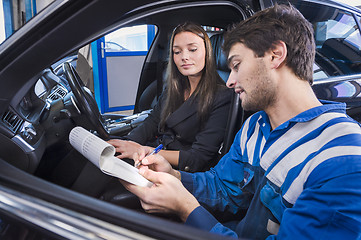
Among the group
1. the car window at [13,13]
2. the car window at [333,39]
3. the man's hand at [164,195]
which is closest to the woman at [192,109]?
the car window at [333,39]

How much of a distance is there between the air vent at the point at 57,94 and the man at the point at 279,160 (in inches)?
27.1

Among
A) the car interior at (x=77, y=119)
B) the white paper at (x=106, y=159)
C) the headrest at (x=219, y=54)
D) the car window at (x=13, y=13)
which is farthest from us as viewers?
the car window at (x=13, y=13)

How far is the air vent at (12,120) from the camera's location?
78 cm

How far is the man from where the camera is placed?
0.66m

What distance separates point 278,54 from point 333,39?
3.60 ft

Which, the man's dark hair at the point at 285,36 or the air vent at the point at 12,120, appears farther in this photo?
the man's dark hair at the point at 285,36

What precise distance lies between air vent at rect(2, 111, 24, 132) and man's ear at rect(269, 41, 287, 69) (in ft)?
2.69

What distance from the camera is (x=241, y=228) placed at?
3.22ft

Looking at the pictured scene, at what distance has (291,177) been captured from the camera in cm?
80

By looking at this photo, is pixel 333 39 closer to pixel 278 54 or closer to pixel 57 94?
pixel 278 54

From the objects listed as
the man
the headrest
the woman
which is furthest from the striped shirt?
the headrest

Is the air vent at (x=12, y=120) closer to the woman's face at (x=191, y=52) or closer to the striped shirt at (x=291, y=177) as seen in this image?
the striped shirt at (x=291, y=177)

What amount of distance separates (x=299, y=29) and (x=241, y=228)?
2.36 ft

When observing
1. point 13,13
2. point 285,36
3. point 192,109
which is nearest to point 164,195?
point 285,36
